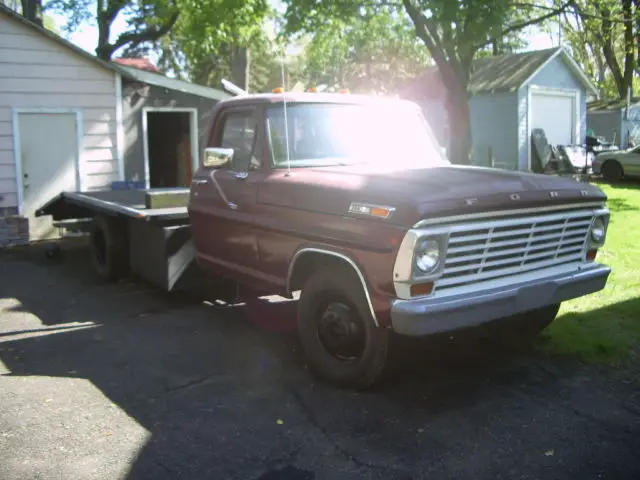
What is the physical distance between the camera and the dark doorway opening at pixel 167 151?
613 inches

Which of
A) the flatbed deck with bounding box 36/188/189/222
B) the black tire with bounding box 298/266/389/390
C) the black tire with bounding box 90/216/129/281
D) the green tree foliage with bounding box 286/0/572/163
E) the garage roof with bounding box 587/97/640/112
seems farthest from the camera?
the garage roof with bounding box 587/97/640/112

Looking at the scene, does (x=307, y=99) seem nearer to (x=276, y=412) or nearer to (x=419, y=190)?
(x=419, y=190)

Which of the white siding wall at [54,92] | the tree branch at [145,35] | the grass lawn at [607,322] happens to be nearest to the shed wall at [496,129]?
the tree branch at [145,35]

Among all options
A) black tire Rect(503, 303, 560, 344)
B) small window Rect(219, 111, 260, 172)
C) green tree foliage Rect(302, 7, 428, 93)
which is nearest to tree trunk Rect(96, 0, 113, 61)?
small window Rect(219, 111, 260, 172)

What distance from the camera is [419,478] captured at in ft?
11.9

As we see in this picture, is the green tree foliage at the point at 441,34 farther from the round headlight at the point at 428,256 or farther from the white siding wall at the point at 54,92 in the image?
the round headlight at the point at 428,256

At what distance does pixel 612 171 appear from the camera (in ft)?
66.9

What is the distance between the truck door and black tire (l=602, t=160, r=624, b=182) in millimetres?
16896

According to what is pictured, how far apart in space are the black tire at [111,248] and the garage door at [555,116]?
19.3m

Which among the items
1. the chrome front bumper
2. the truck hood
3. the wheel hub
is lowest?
the wheel hub

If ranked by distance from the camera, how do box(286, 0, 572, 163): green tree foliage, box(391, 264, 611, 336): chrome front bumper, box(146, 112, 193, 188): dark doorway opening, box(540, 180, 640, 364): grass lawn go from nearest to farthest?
box(391, 264, 611, 336): chrome front bumper
box(540, 180, 640, 364): grass lawn
box(146, 112, 193, 188): dark doorway opening
box(286, 0, 572, 163): green tree foliage

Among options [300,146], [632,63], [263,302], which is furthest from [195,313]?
[632,63]

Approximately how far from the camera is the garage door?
24894 mm

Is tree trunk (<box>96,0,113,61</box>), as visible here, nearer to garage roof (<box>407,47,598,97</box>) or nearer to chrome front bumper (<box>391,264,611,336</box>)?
garage roof (<box>407,47,598,97</box>)
